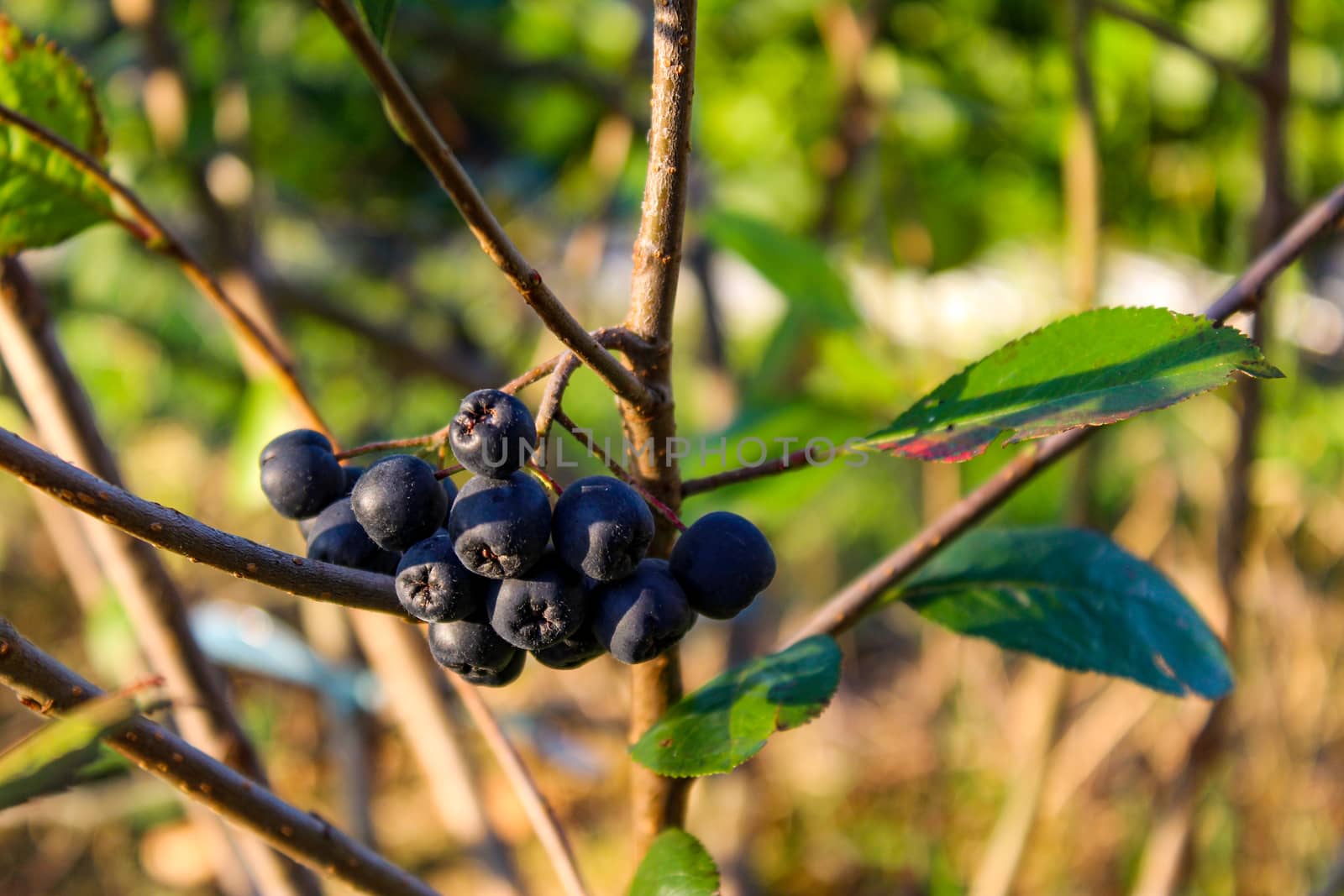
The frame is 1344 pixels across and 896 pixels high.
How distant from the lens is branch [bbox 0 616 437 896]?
15.6 inches

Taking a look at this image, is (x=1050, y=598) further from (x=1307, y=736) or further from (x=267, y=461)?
(x=1307, y=736)

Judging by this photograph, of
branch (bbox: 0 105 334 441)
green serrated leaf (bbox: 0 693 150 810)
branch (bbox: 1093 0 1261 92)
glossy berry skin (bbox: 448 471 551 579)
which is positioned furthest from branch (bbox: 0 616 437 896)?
branch (bbox: 1093 0 1261 92)

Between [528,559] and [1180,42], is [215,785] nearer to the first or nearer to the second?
[528,559]

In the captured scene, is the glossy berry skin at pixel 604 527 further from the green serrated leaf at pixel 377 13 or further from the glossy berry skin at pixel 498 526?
the green serrated leaf at pixel 377 13

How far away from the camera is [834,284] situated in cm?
97

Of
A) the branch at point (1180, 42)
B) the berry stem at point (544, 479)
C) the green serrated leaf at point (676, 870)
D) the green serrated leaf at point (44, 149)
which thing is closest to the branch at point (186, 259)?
the green serrated leaf at point (44, 149)

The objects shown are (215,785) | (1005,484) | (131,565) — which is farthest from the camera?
(131,565)

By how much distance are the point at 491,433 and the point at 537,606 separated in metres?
0.08

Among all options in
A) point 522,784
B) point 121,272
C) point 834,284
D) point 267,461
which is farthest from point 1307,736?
point 121,272

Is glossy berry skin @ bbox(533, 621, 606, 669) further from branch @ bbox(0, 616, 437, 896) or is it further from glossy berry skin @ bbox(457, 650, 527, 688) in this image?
branch @ bbox(0, 616, 437, 896)

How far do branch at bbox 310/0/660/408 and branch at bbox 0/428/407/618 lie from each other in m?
0.13

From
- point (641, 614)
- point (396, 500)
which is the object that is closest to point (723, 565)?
point (641, 614)

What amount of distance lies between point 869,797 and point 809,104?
179cm

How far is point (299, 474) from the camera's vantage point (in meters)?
0.50
